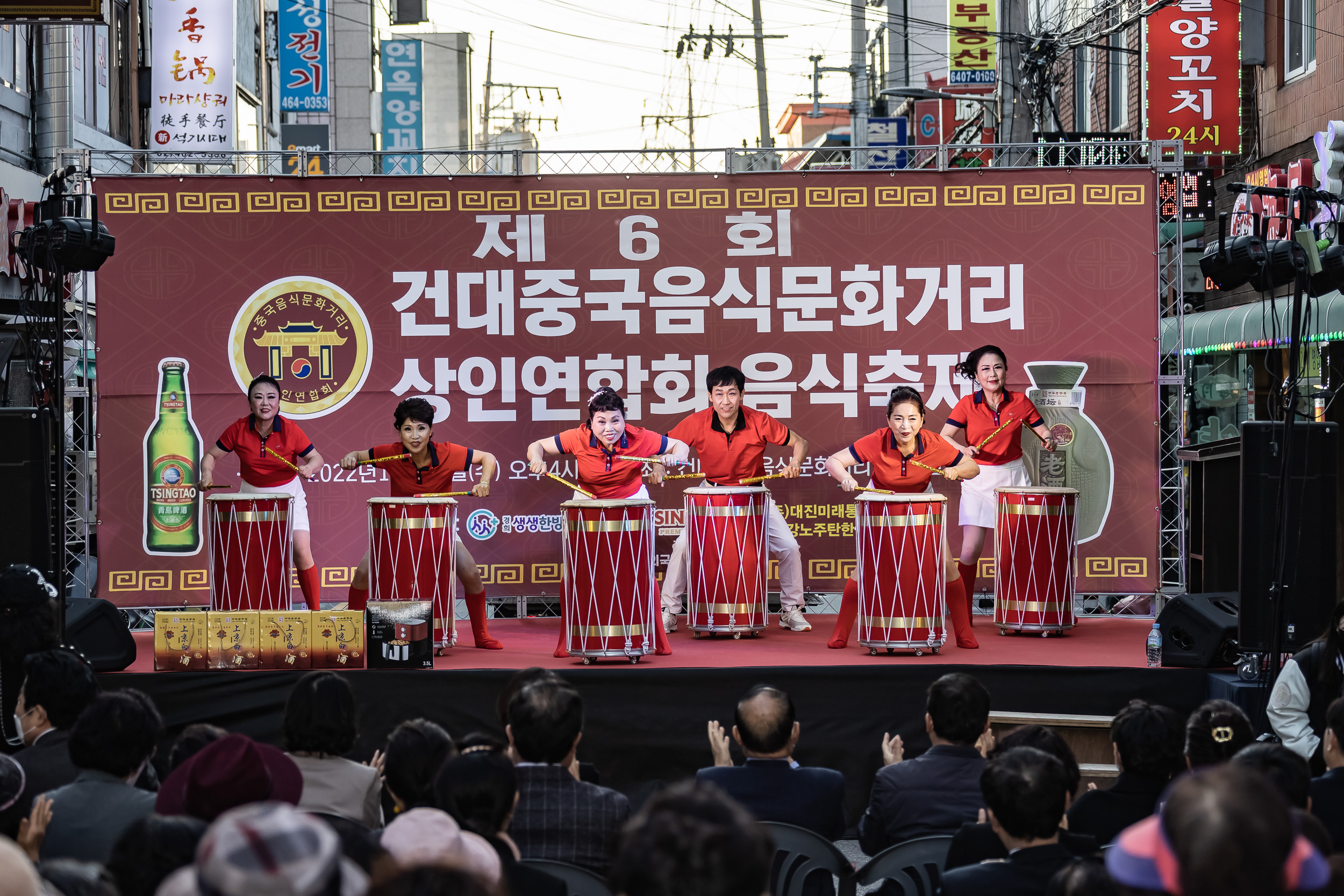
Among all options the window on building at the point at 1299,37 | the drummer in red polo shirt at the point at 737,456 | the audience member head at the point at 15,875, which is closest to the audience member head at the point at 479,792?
the audience member head at the point at 15,875

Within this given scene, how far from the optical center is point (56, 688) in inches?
151

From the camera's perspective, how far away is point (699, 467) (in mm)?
7707

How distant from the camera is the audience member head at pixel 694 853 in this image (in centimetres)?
165

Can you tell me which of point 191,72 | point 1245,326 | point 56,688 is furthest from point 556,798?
point 191,72

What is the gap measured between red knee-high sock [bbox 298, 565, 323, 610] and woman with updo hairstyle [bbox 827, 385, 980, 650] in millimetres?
2692

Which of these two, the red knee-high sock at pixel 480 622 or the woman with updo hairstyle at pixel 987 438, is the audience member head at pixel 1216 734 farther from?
the red knee-high sock at pixel 480 622

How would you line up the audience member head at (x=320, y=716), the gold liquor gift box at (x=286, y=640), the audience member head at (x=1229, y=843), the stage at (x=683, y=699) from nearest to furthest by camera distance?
the audience member head at (x=1229, y=843) → the audience member head at (x=320, y=716) → the stage at (x=683, y=699) → the gold liquor gift box at (x=286, y=640)

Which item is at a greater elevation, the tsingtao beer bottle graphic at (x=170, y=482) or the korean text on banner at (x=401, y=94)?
the korean text on banner at (x=401, y=94)

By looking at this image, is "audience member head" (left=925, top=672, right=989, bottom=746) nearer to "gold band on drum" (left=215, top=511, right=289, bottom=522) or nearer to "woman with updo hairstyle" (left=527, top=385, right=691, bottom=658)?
"woman with updo hairstyle" (left=527, top=385, right=691, bottom=658)

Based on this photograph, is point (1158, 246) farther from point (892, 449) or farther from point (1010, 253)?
point (892, 449)

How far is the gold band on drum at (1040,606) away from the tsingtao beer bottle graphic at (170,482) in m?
4.57

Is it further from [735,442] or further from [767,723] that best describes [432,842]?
[735,442]

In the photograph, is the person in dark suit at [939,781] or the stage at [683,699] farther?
the stage at [683,699]

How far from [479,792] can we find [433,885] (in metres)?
1.12
